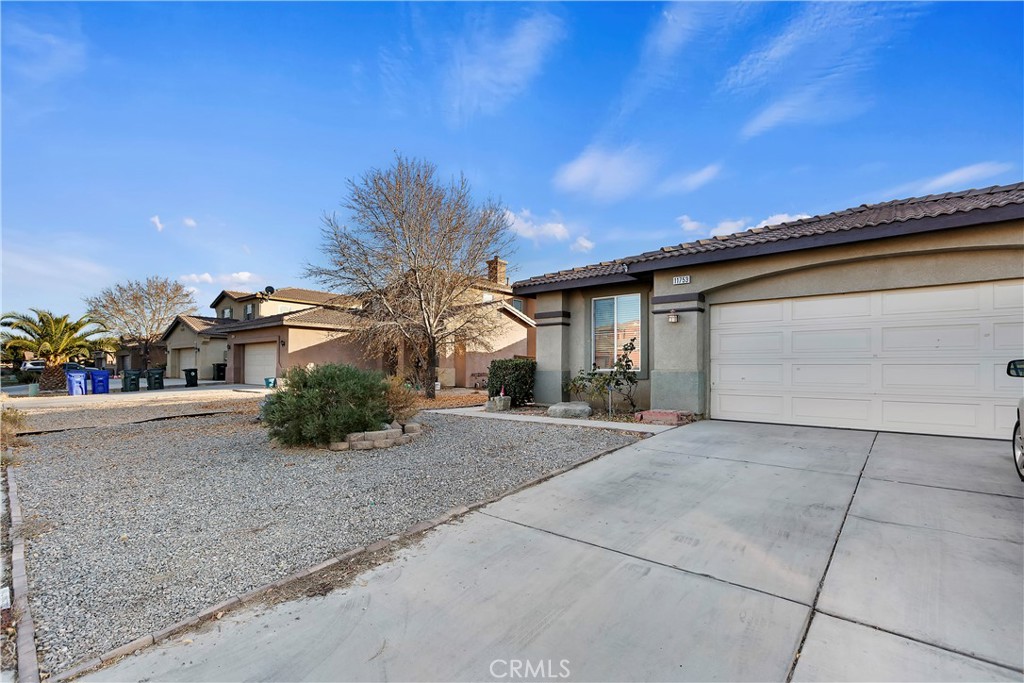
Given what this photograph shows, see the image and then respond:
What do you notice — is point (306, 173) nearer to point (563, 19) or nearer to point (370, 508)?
point (563, 19)

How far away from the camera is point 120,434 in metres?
8.10

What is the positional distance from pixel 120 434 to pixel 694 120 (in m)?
13.8

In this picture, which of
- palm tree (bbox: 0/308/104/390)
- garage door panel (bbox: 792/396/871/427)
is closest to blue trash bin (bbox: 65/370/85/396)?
palm tree (bbox: 0/308/104/390)

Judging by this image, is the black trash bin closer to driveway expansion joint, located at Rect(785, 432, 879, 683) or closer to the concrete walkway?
the concrete walkway

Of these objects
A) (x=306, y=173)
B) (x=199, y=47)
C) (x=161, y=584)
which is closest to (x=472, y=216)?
(x=306, y=173)

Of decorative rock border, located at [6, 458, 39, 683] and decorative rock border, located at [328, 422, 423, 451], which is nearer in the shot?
decorative rock border, located at [6, 458, 39, 683]

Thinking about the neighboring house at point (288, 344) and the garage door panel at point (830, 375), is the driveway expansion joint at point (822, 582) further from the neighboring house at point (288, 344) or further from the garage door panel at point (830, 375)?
the neighboring house at point (288, 344)

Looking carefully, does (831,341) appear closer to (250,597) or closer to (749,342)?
(749,342)

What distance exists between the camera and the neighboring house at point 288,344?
21109 mm

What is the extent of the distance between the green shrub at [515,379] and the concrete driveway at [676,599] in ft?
22.1

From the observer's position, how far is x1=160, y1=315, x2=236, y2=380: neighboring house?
2670 centimetres

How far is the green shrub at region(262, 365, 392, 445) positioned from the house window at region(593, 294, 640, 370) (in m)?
5.49

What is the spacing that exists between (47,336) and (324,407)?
22.0 meters

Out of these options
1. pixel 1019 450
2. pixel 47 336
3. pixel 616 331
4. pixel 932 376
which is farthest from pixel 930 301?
pixel 47 336
